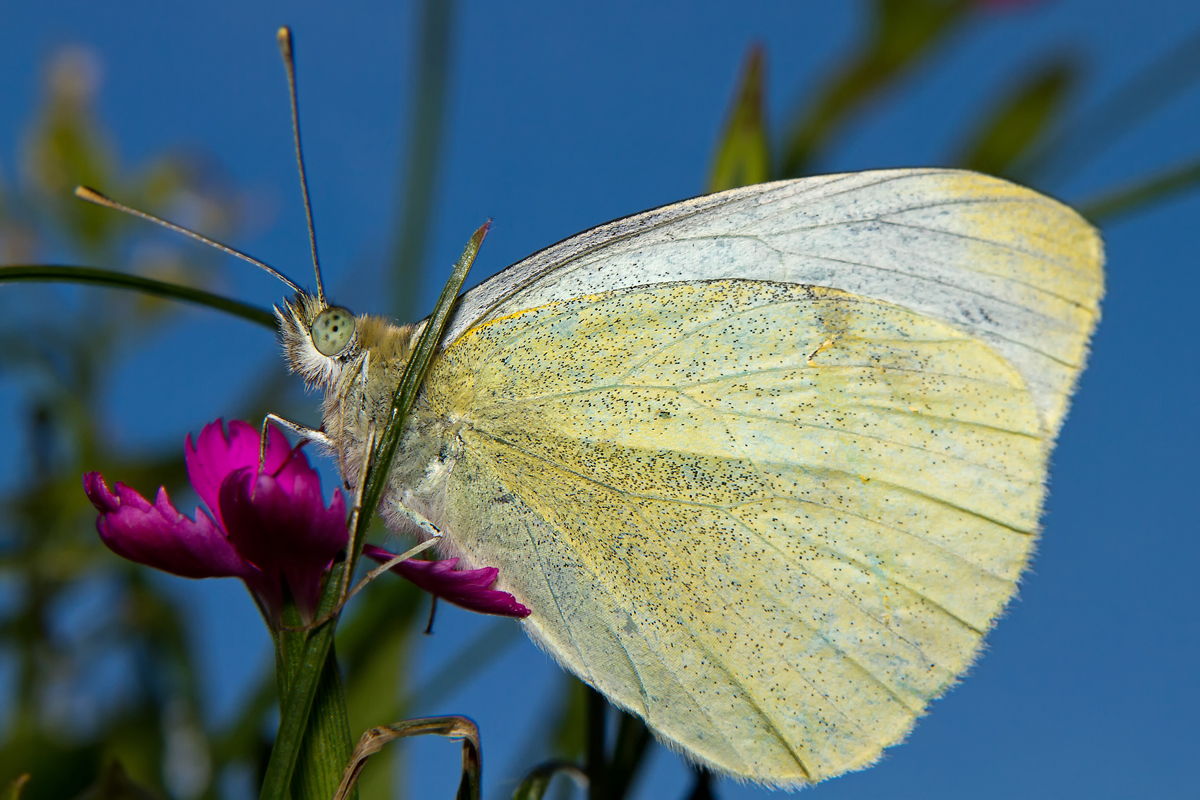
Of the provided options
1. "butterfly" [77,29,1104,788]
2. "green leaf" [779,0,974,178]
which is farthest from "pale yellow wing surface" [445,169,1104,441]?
"green leaf" [779,0,974,178]

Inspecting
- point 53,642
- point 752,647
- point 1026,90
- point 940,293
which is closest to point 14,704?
point 53,642

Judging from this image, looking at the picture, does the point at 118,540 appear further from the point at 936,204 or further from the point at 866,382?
the point at 936,204

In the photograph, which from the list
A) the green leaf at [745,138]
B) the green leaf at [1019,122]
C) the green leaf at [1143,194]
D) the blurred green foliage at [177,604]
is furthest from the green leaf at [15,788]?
the green leaf at [1019,122]

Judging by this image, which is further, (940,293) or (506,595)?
(940,293)

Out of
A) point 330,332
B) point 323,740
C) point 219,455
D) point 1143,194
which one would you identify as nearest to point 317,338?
point 330,332

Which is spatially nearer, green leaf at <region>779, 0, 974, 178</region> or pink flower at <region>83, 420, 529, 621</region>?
pink flower at <region>83, 420, 529, 621</region>

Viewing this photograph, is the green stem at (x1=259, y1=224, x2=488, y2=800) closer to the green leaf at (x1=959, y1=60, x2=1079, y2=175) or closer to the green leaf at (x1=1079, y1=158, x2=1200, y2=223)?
the green leaf at (x1=1079, y1=158, x2=1200, y2=223)

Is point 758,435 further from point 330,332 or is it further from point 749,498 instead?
point 330,332
